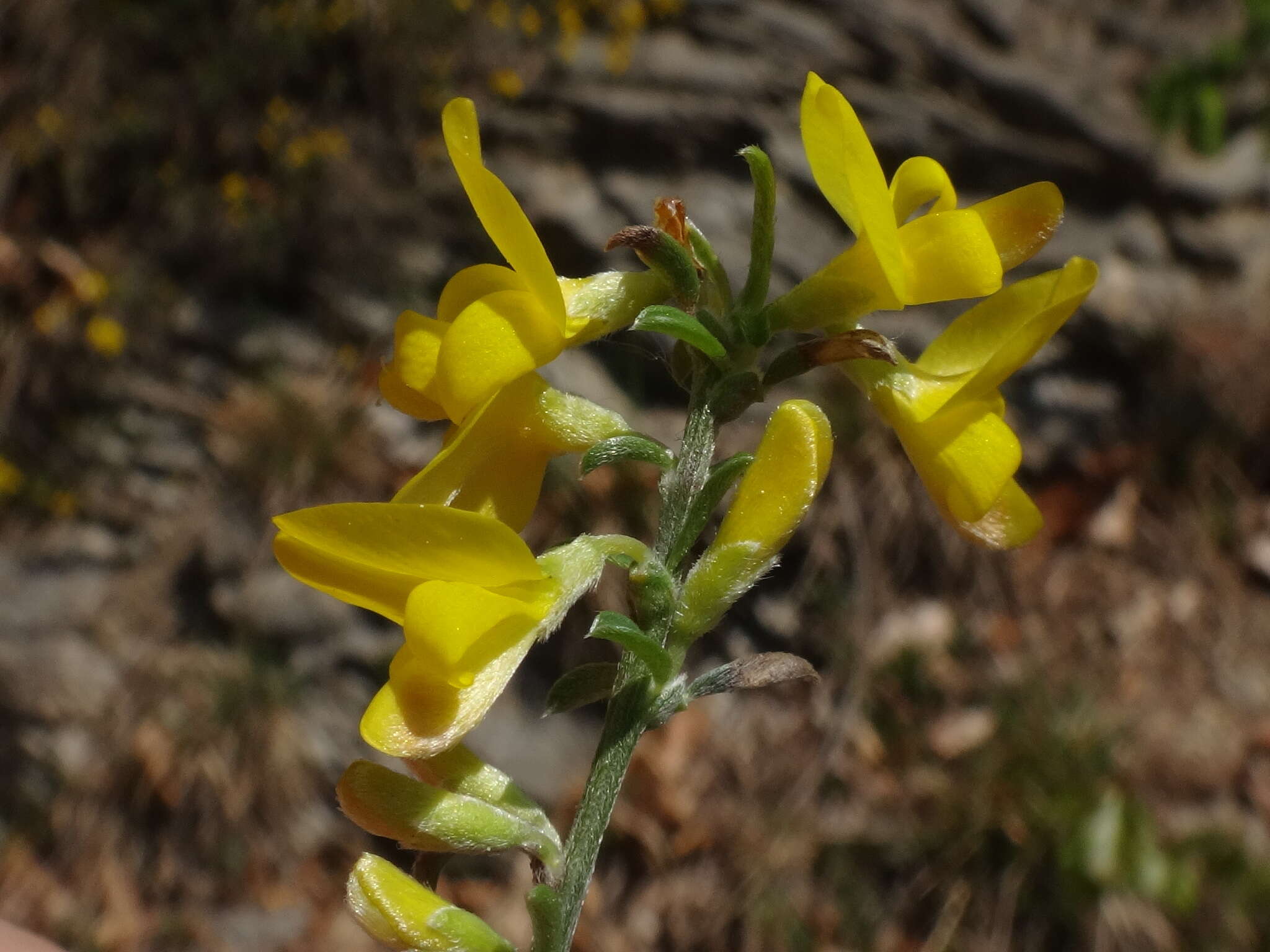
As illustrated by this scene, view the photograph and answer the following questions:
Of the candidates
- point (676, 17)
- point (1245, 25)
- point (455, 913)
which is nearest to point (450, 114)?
point (455, 913)

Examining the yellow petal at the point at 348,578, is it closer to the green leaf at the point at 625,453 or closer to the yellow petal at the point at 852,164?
the green leaf at the point at 625,453

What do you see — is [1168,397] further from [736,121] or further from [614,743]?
[614,743]

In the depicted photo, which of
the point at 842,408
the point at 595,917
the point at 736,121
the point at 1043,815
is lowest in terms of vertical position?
the point at 595,917

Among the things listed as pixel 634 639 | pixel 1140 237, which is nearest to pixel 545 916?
pixel 634 639

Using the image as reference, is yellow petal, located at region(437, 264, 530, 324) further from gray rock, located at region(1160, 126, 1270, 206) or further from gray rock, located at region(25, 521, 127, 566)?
gray rock, located at region(1160, 126, 1270, 206)

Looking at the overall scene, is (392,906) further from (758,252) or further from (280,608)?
(280,608)

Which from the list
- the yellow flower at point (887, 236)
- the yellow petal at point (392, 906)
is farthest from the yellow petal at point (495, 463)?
the yellow petal at point (392, 906)
